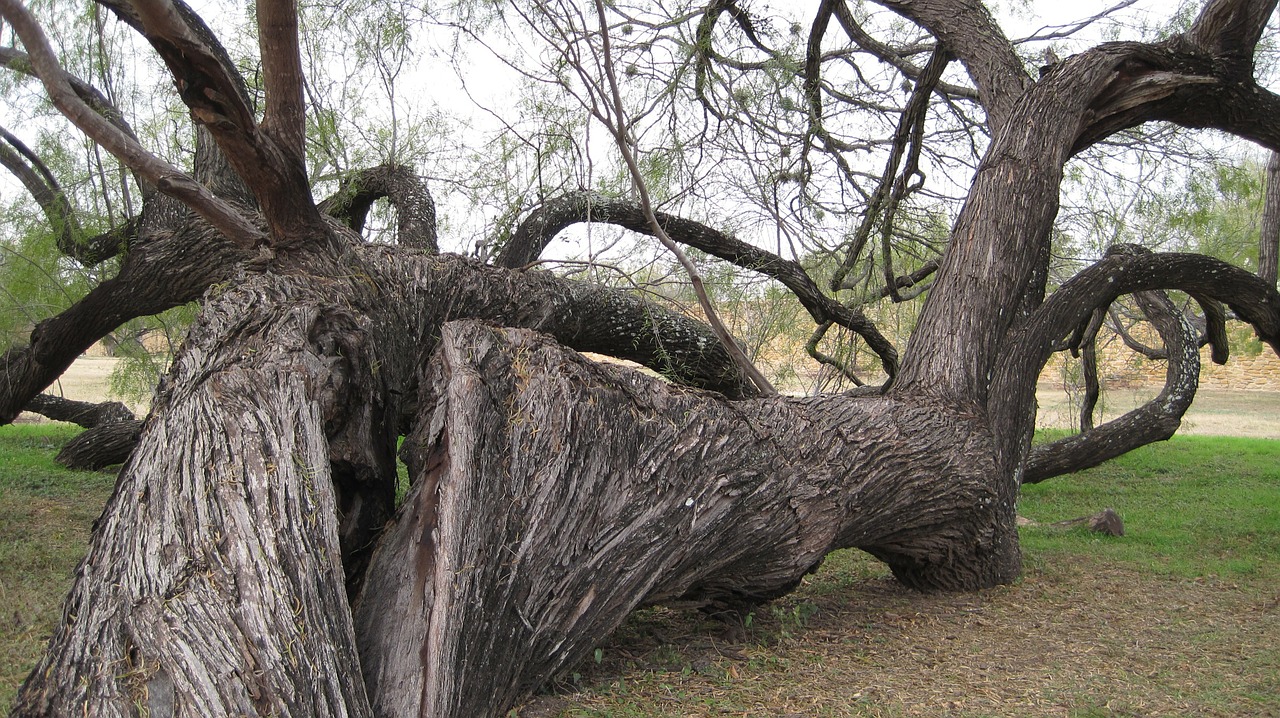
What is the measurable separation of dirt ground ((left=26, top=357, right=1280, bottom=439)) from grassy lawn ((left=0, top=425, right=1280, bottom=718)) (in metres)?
7.83

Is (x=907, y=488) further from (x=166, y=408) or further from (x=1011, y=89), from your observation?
(x=166, y=408)

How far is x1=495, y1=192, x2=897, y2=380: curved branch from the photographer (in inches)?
212

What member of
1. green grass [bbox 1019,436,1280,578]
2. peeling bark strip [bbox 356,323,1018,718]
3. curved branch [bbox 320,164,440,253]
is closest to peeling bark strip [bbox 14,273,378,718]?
peeling bark strip [bbox 356,323,1018,718]

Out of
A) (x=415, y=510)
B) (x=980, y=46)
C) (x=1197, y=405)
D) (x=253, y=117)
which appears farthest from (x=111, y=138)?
(x=1197, y=405)

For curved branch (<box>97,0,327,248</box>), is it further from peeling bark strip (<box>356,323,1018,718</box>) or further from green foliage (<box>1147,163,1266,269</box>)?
green foliage (<box>1147,163,1266,269</box>)

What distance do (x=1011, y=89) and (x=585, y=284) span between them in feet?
8.07

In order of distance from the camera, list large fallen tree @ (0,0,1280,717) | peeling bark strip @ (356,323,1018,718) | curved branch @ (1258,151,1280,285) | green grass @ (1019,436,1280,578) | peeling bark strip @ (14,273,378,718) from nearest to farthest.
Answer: peeling bark strip @ (14,273,378,718) < large fallen tree @ (0,0,1280,717) < peeling bark strip @ (356,323,1018,718) < green grass @ (1019,436,1280,578) < curved branch @ (1258,151,1280,285)

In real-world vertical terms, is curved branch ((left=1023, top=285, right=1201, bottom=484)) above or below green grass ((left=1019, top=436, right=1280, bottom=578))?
above

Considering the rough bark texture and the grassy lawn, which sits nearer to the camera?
the grassy lawn

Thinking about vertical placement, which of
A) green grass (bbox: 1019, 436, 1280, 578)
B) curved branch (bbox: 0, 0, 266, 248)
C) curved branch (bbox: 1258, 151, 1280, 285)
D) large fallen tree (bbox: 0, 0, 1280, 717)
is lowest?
green grass (bbox: 1019, 436, 1280, 578)

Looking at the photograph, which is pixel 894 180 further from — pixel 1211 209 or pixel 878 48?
pixel 1211 209

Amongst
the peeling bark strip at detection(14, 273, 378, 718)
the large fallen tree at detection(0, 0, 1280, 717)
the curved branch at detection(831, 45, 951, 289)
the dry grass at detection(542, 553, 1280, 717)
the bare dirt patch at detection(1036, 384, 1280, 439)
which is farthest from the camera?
the bare dirt patch at detection(1036, 384, 1280, 439)

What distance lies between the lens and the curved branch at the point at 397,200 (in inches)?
223

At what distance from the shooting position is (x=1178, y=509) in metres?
6.38
